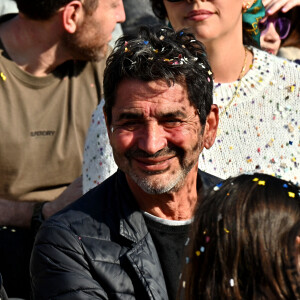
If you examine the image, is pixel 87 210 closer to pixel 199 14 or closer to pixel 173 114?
pixel 173 114

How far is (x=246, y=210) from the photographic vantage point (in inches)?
79.3

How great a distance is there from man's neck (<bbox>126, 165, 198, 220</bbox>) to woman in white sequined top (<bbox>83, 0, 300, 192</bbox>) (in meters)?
0.52

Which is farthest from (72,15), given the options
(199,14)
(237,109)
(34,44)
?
(237,109)

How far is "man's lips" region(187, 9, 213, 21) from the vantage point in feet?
11.6

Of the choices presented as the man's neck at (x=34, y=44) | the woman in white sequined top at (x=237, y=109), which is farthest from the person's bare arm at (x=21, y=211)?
the man's neck at (x=34, y=44)

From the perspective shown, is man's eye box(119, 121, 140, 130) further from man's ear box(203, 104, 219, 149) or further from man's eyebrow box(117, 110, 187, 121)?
man's ear box(203, 104, 219, 149)

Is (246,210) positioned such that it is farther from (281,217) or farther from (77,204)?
(77,204)

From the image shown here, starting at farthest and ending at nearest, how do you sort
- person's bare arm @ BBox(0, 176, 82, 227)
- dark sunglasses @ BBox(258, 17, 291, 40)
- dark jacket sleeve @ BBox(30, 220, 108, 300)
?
1. dark sunglasses @ BBox(258, 17, 291, 40)
2. person's bare arm @ BBox(0, 176, 82, 227)
3. dark jacket sleeve @ BBox(30, 220, 108, 300)

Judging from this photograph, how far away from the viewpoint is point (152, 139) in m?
2.81

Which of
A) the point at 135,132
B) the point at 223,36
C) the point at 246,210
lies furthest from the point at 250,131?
the point at 246,210

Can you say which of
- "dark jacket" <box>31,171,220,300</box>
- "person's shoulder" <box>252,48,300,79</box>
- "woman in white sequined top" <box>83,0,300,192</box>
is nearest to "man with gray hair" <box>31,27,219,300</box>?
"dark jacket" <box>31,171,220,300</box>

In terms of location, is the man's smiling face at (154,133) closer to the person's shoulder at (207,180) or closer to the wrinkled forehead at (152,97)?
the wrinkled forehead at (152,97)

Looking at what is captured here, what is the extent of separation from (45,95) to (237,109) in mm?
1216

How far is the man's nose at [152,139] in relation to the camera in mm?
2799
